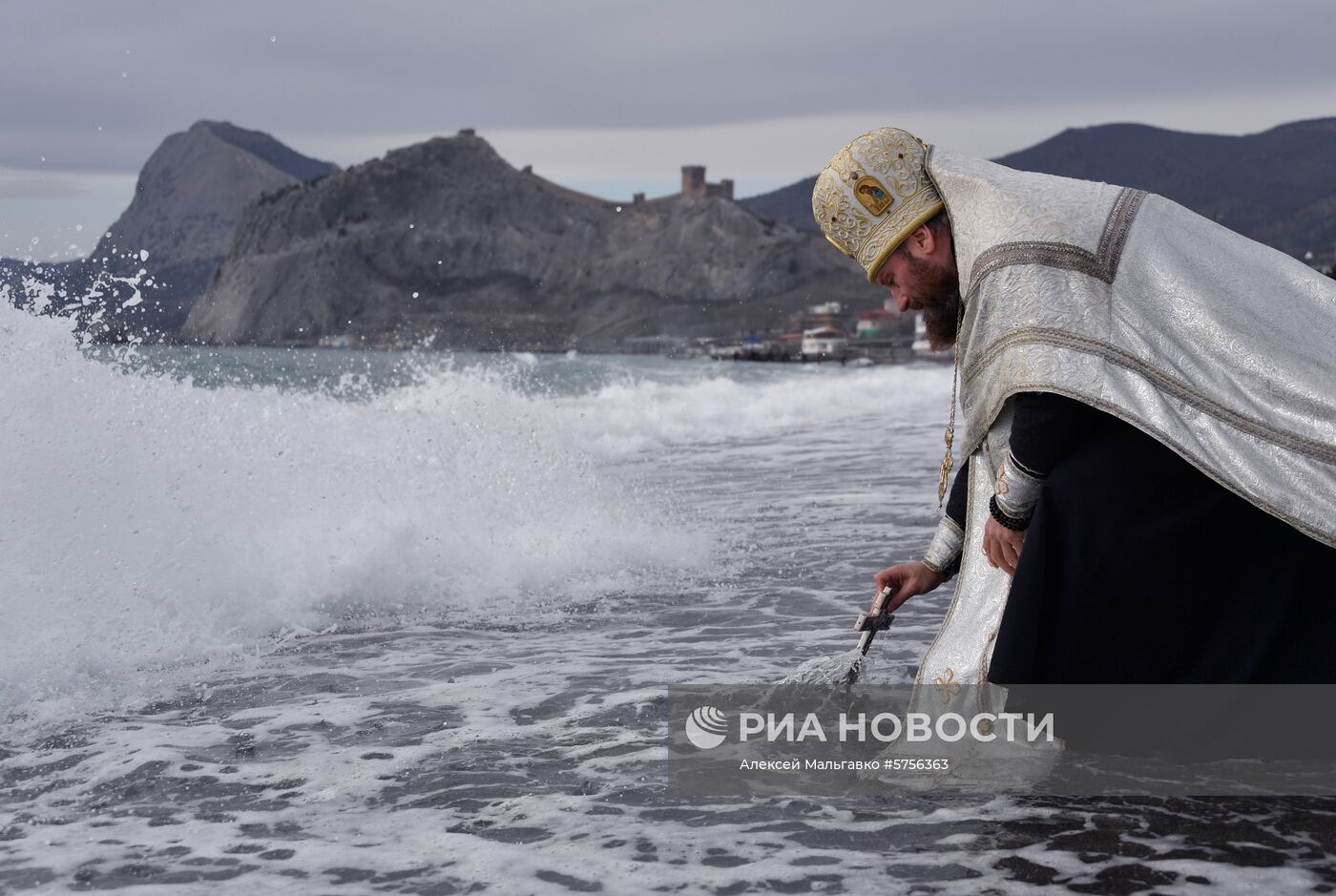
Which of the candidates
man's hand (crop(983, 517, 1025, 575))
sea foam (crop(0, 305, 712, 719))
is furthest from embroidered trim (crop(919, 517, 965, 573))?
sea foam (crop(0, 305, 712, 719))

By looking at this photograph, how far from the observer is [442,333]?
182 m

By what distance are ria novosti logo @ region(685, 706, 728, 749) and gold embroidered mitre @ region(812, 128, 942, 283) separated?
1.49 metres

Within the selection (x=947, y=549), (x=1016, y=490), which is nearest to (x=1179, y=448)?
(x=1016, y=490)

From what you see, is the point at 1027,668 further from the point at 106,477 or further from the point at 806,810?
the point at 106,477

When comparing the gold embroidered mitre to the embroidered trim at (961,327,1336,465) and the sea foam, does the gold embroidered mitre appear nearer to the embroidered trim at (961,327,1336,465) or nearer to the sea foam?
the embroidered trim at (961,327,1336,465)

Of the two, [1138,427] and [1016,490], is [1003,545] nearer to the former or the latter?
[1016,490]

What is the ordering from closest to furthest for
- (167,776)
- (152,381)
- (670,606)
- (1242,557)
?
(1242,557) → (167,776) → (670,606) → (152,381)

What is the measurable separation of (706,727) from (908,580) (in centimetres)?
78

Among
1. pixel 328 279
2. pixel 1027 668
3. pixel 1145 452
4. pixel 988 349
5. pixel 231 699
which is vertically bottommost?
pixel 231 699

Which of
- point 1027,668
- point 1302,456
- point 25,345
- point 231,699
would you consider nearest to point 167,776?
point 231,699

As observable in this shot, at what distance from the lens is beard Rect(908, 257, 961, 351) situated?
3.53 meters

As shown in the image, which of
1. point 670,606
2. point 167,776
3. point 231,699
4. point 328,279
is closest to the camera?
point 167,776

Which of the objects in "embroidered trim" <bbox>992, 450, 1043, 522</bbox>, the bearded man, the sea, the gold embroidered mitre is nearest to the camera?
the sea

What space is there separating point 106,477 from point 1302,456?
551 centimetres
